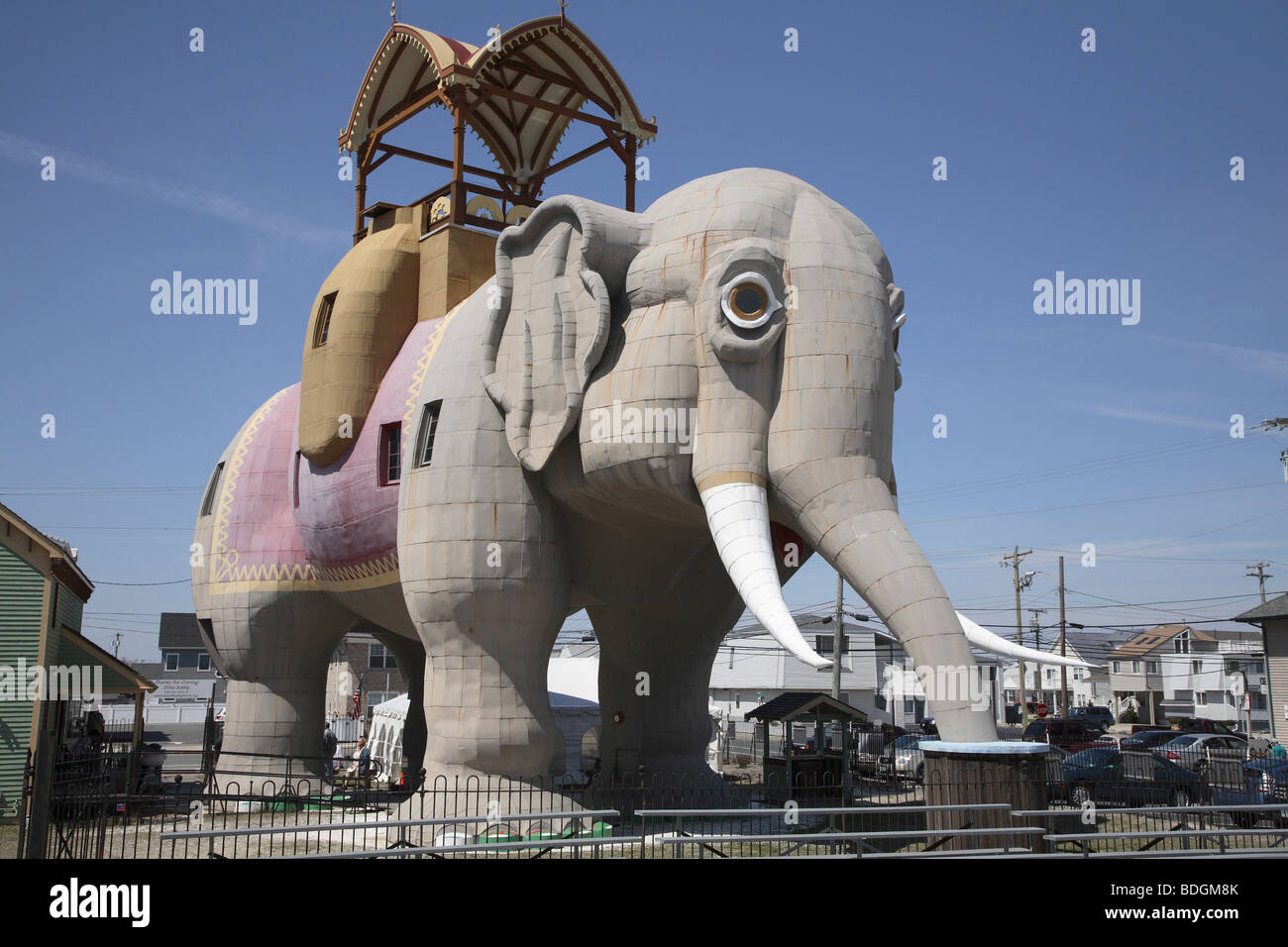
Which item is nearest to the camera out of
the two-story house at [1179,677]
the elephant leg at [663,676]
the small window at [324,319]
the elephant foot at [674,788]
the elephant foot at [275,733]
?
the elephant foot at [674,788]

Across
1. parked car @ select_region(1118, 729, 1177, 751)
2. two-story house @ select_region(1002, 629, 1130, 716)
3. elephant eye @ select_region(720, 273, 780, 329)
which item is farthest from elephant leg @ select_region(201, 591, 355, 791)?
two-story house @ select_region(1002, 629, 1130, 716)

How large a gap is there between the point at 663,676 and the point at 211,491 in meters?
8.08

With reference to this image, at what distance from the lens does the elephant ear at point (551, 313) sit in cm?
1338

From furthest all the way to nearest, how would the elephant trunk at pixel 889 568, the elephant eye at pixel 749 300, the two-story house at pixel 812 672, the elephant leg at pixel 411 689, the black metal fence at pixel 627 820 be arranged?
1. the two-story house at pixel 812 672
2. the elephant leg at pixel 411 689
3. the elephant eye at pixel 749 300
4. the elephant trunk at pixel 889 568
5. the black metal fence at pixel 627 820

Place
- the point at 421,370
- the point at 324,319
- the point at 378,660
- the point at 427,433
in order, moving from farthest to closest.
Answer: the point at 378,660 → the point at 324,319 → the point at 421,370 → the point at 427,433

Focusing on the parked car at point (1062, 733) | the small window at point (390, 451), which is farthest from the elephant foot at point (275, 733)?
the parked car at point (1062, 733)

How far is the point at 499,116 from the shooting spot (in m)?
22.1

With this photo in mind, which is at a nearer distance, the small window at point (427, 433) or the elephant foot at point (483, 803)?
the elephant foot at point (483, 803)

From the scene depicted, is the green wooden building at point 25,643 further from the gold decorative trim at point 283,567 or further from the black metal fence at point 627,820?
the gold decorative trim at point 283,567

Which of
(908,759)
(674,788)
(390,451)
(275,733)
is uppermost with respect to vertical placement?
(390,451)

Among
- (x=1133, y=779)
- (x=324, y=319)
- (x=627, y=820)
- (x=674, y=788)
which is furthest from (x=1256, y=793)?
(x=324, y=319)

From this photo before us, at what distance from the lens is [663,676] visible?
1691cm

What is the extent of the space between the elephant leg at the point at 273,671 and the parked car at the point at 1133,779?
1144 centimetres

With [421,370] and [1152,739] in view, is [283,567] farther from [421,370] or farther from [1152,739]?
[1152,739]
